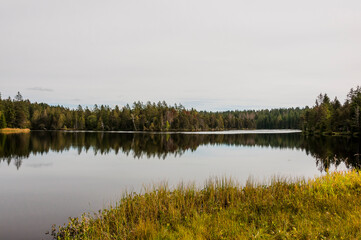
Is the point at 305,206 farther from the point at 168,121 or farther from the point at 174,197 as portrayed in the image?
the point at 168,121

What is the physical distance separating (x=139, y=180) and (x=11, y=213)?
10166 millimetres

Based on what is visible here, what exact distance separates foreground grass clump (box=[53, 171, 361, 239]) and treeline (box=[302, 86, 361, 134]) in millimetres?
87311

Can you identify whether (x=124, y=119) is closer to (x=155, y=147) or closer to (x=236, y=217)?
(x=155, y=147)

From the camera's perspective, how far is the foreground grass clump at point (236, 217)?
26.1 ft

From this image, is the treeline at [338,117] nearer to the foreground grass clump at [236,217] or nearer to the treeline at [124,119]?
the treeline at [124,119]

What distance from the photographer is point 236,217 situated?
9992 mm

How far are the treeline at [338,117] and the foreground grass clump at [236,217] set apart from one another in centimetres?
8731

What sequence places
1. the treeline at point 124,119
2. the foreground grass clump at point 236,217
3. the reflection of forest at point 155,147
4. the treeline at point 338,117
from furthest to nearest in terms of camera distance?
the treeline at point 124,119 < the treeline at point 338,117 < the reflection of forest at point 155,147 < the foreground grass clump at point 236,217

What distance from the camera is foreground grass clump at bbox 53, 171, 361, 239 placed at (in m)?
7.96

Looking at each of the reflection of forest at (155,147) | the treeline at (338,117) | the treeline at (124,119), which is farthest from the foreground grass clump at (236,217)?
the treeline at (124,119)

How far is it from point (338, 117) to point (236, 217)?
102604 mm

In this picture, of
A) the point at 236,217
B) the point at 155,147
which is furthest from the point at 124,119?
the point at 236,217

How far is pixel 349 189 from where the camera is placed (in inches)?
514

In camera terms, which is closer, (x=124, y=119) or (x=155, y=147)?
(x=155, y=147)
